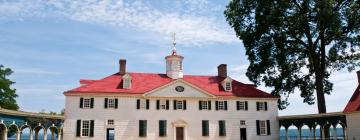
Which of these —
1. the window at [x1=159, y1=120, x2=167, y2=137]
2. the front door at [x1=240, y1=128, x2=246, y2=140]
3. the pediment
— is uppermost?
the pediment

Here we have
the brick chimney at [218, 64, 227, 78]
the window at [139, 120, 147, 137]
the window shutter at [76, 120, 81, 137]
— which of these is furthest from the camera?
the brick chimney at [218, 64, 227, 78]

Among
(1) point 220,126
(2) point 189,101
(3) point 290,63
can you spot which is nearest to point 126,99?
(2) point 189,101

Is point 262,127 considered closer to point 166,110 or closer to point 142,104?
point 166,110

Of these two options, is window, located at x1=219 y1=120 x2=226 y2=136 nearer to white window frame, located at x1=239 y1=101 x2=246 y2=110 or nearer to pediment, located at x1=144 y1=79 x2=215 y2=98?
white window frame, located at x1=239 y1=101 x2=246 y2=110

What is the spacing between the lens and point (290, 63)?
123 ft

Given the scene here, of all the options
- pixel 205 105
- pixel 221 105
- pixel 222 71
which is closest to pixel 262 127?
pixel 221 105

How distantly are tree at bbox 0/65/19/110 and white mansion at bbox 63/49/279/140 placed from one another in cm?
1168

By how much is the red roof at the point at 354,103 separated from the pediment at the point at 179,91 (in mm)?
12553

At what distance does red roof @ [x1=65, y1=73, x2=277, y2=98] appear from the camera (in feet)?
115

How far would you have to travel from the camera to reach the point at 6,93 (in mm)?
42406

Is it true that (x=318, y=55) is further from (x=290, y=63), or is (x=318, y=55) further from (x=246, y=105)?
(x=246, y=105)

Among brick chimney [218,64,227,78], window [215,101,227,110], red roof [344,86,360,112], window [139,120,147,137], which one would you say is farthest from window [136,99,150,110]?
red roof [344,86,360,112]

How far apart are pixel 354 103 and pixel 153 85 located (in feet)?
61.4

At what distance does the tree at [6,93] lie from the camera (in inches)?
1652
